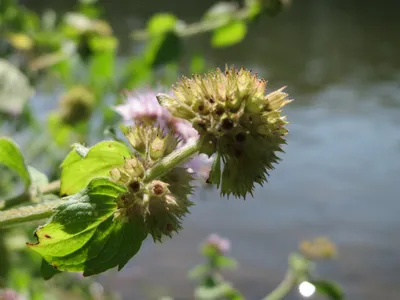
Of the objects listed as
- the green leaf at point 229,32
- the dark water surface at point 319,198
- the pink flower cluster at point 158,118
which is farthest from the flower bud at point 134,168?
the green leaf at point 229,32

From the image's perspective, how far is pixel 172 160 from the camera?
1.77 ft

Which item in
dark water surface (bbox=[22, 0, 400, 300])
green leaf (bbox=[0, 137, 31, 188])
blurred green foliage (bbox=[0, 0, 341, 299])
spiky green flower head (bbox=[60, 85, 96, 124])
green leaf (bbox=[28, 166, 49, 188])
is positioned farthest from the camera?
dark water surface (bbox=[22, 0, 400, 300])

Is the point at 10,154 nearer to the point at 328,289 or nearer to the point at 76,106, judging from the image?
the point at 328,289

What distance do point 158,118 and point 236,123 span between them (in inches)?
9.7

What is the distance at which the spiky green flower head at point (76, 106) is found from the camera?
2047mm

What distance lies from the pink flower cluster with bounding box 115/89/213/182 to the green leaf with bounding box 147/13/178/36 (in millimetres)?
1034

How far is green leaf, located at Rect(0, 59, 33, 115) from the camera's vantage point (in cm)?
126

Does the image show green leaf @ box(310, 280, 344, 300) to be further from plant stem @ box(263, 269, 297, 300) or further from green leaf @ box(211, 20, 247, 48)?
green leaf @ box(211, 20, 247, 48)

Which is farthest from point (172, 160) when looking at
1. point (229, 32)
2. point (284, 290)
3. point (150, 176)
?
point (229, 32)


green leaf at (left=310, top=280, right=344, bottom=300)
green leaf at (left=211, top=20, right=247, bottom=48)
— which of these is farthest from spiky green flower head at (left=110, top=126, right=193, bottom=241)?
green leaf at (left=211, top=20, right=247, bottom=48)

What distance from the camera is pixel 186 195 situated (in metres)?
0.59

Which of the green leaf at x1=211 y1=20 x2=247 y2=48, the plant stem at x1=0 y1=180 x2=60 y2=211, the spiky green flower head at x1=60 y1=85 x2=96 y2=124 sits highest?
the green leaf at x1=211 y1=20 x2=247 y2=48

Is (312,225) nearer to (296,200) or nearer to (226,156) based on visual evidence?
(296,200)

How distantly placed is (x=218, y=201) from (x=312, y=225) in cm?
95
